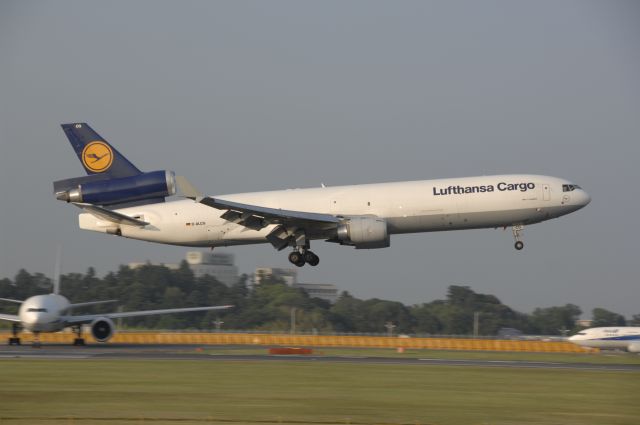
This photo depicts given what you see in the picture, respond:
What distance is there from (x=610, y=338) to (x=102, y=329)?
32.0 m

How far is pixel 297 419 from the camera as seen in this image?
24.6 meters

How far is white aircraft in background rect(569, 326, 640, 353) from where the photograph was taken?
56.5 m

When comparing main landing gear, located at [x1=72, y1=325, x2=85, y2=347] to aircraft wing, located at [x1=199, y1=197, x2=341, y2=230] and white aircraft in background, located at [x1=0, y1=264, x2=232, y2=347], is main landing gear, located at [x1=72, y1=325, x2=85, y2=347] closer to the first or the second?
white aircraft in background, located at [x1=0, y1=264, x2=232, y2=347]

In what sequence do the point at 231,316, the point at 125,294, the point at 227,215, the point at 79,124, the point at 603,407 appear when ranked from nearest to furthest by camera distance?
the point at 603,407
the point at 227,215
the point at 79,124
the point at 231,316
the point at 125,294

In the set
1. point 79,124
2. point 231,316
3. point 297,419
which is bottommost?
point 297,419

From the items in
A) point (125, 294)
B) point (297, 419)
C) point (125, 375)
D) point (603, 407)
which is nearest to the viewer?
point (297, 419)

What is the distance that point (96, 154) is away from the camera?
186ft

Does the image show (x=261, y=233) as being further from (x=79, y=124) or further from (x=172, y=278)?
(x=172, y=278)

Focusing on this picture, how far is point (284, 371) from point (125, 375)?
6.27 m

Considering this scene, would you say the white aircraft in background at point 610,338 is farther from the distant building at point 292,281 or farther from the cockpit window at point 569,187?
the distant building at point 292,281

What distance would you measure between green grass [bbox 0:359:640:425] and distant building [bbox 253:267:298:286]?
12066 centimetres

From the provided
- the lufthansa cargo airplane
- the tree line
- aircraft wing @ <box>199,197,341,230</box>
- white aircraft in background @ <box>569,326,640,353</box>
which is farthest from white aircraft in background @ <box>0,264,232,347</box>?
the tree line

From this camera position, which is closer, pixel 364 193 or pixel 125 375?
pixel 125 375

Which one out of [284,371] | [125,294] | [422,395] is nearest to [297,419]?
[422,395]
